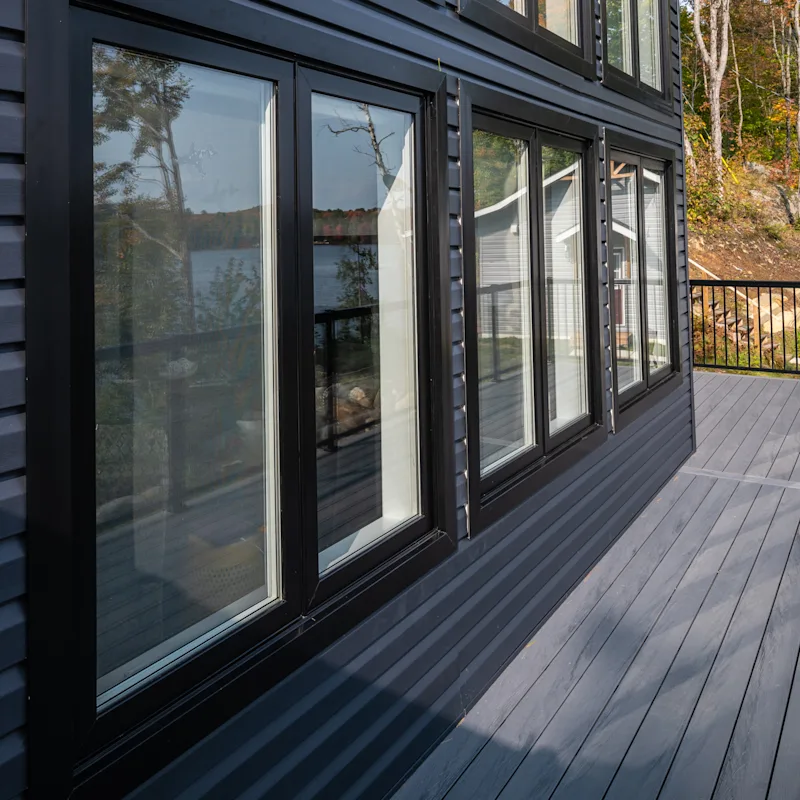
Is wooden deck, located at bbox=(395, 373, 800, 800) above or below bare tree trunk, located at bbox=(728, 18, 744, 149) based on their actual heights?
below

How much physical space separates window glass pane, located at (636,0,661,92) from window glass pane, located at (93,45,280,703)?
3652 mm

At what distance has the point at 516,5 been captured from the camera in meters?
2.97

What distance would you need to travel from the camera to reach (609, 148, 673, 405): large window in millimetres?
4148

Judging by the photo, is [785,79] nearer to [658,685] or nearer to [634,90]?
[634,90]

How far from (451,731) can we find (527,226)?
1.91 metres

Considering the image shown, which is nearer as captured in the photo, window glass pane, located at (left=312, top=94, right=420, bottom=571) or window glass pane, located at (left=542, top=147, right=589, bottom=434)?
window glass pane, located at (left=312, top=94, right=420, bottom=571)

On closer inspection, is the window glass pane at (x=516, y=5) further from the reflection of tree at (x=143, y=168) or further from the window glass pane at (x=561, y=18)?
the reflection of tree at (x=143, y=168)

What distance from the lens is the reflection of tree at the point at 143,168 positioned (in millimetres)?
1368

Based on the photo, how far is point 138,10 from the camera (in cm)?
138

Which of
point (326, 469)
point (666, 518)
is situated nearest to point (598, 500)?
point (666, 518)

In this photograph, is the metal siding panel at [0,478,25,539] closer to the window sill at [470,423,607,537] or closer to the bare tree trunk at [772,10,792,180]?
the window sill at [470,423,607,537]

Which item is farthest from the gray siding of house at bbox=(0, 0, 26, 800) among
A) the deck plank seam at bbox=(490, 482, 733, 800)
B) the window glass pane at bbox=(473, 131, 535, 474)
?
the window glass pane at bbox=(473, 131, 535, 474)

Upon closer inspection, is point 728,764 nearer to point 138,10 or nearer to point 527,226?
point 527,226

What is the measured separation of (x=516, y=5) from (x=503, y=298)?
1.16 m
